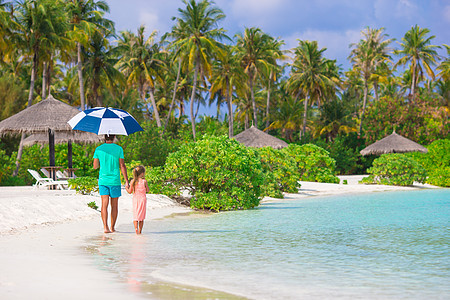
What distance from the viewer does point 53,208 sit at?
39.7 ft

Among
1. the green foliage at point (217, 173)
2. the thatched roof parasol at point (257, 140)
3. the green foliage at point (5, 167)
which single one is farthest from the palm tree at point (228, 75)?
the green foliage at point (217, 173)

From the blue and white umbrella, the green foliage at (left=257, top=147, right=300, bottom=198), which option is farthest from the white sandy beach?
the green foliage at (left=257, top=147, right=300, bottom=198)

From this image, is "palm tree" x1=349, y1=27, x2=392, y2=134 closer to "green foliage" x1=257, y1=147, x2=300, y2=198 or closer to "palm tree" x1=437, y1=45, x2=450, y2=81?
"palm tree" x1=437, y1=45, x2=450, y2=81

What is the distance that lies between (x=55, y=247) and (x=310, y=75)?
4307cm

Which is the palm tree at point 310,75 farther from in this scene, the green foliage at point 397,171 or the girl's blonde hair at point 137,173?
the girl's blonde hair at point 137,173

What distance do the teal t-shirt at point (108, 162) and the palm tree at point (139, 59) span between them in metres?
35.1

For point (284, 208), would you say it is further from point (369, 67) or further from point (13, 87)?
point (369, 67)

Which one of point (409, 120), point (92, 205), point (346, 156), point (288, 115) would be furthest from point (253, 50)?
point (92, 205)

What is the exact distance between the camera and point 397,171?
28453mm

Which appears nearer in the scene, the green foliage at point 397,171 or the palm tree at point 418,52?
the green foliage at point 397,171

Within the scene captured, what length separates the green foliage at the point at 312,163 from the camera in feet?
90.8

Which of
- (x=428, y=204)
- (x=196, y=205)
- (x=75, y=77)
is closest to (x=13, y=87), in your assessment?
(x=75, y=77)

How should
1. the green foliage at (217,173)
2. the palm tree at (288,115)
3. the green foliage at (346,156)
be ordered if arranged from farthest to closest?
the palm tree at (288,115) → the green foliage at (346,156) → the green foliage at (217,173)

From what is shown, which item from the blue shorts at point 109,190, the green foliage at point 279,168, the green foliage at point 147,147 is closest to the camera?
the blue shorts at point 109,190
